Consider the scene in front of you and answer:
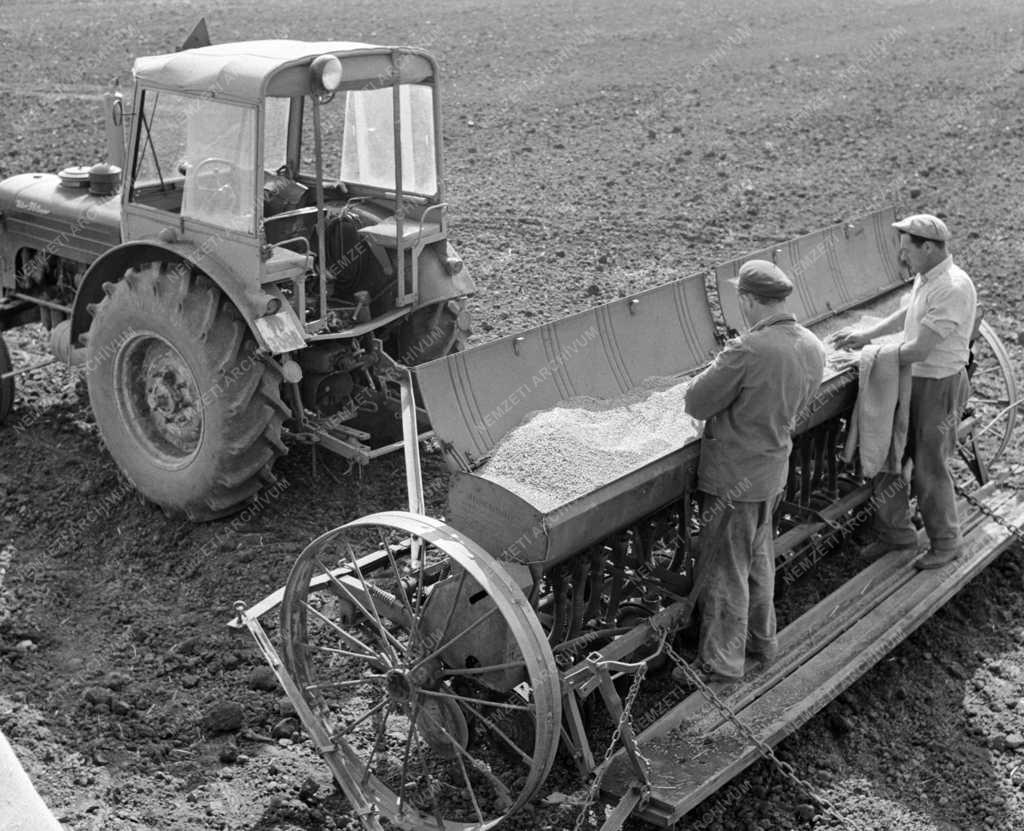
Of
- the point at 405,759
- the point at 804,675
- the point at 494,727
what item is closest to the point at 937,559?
the point at 804,675

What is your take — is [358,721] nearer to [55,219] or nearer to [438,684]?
[438,684]

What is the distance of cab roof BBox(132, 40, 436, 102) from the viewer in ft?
20.1

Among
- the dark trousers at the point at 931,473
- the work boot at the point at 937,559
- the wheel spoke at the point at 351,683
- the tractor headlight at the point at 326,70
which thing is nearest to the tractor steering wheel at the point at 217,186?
the tractor headlight at the point at 326,70

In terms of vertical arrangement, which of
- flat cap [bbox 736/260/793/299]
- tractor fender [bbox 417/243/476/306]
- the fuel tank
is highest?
flat cap [bbox 736/260/793/299]

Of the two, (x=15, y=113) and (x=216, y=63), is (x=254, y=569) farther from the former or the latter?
(x=15, y=113)

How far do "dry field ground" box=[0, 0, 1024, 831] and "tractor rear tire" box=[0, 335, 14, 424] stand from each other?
0.16 metres

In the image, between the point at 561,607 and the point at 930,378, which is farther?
the point at 930,378

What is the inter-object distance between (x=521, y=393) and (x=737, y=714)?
1.62 m

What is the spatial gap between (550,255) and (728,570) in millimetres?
6128

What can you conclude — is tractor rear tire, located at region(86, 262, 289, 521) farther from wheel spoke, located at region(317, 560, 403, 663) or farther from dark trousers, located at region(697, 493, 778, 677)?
dark trousers, located at region(697, 493, 778, 677)

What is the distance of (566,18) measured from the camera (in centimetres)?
2622

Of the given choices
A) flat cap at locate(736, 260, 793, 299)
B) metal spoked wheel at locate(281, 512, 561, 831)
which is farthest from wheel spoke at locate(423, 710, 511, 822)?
flat cap at locate(736, 260, 793, 299)

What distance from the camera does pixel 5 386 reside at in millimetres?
7715

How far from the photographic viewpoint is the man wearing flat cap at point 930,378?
5.92 metres
